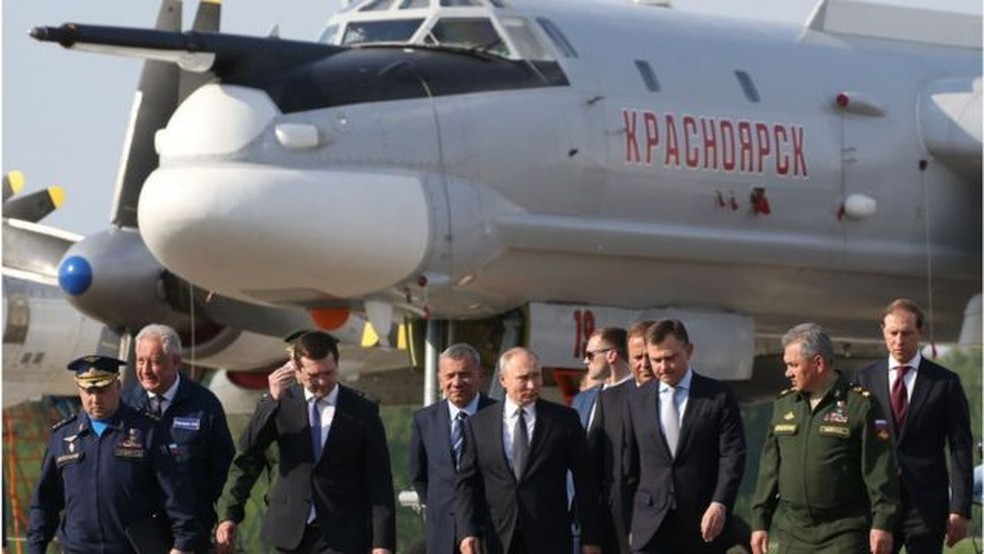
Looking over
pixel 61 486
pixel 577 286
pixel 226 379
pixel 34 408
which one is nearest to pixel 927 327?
pixel 577 286

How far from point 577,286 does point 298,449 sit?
7.85 metres

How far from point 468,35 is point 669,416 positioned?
8133 millimetres

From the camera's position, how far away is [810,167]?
858 inches

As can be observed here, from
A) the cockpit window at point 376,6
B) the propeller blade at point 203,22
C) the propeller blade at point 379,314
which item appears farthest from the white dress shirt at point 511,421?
the propeller blade at point 203,22

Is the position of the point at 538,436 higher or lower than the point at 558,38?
lower

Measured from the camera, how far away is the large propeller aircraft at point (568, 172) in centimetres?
1931

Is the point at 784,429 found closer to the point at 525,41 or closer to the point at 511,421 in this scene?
the point at 511,421

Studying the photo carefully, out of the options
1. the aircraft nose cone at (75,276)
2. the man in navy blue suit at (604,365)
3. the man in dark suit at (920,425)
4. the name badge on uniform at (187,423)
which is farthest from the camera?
the aircraft nose cone at (75,276)

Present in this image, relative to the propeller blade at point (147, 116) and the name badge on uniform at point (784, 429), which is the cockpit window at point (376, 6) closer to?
the propeller blade at point (147, 116)

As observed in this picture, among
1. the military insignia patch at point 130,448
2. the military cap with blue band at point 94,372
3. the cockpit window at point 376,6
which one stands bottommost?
the military insignia patch at point 130,448

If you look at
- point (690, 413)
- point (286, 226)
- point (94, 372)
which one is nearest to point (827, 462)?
point (690, 413)

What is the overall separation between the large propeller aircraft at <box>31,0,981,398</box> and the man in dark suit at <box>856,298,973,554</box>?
6736 millimetres

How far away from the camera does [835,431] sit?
41.4 feet

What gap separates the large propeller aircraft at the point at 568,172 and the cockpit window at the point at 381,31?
2 cm
